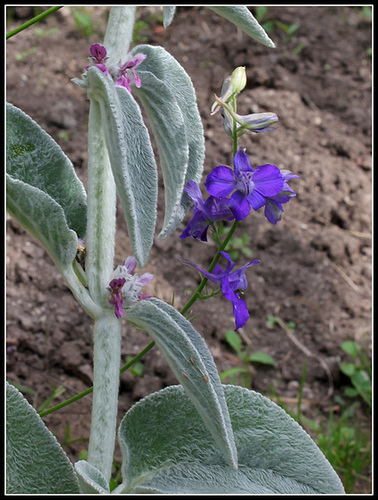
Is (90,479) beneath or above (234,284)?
beneath

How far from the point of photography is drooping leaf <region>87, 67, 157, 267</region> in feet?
2.37

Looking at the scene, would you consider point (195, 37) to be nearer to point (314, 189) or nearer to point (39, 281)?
point (314, 189)

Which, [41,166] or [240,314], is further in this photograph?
[41,166]

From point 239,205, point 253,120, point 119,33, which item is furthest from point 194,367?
point 119,33

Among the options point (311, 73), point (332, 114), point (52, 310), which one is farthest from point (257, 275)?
point (311, 73)

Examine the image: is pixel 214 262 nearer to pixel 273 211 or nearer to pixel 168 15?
pixel 273 211

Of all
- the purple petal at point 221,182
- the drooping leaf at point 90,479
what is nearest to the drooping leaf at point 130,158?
the purple petal at point 221,182

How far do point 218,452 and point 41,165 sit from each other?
1.67ft

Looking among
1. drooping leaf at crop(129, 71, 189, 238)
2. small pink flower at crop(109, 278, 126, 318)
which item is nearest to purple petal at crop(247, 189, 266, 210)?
drooping leaf at crop(129, 71, 189, 238)

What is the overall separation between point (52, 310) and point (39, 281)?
4.1 inches

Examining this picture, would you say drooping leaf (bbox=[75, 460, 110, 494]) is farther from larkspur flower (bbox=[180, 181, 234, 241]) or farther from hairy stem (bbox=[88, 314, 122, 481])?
larkspur flower (bbox=[180, 181, 234, 241])

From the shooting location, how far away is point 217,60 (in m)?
2.37

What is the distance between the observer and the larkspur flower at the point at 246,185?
0.85 metres

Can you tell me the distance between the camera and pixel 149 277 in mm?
906
